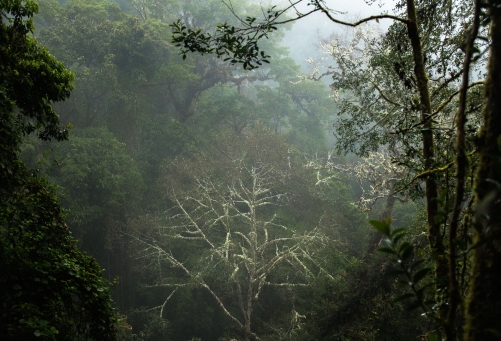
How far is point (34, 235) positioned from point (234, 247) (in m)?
7.80

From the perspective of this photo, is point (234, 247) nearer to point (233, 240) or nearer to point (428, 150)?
point (233, 240)

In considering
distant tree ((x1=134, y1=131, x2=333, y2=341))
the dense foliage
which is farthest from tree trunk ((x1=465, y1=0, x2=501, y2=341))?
distant tree ((x1=134, y1=131, x2=333, y2=341))

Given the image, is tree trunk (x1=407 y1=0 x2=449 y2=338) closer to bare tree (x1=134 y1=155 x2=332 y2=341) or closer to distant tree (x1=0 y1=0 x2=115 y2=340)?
distant tree (x1=0 y1=0 x2=115 y2=340)

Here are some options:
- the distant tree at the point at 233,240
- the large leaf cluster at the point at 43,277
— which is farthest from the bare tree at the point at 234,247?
the large leaf cluster at the point at 43,277

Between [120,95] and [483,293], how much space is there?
12824mm

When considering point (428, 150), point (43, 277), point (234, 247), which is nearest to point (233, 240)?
point (234, 247)

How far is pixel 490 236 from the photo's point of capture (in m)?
1.00

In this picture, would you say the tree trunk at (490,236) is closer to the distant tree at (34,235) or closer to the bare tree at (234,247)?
the distant tree at (34,235)

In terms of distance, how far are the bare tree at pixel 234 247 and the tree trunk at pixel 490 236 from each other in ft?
24.7

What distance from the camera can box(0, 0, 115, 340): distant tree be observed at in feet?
10.2

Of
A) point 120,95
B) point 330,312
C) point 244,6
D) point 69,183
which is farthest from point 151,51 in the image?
point 330,312

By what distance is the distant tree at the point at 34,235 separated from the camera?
10.2ft

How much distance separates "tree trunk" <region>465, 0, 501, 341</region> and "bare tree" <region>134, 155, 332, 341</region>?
7.54 m

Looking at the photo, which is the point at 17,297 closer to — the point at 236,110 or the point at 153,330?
the point at 153,330
